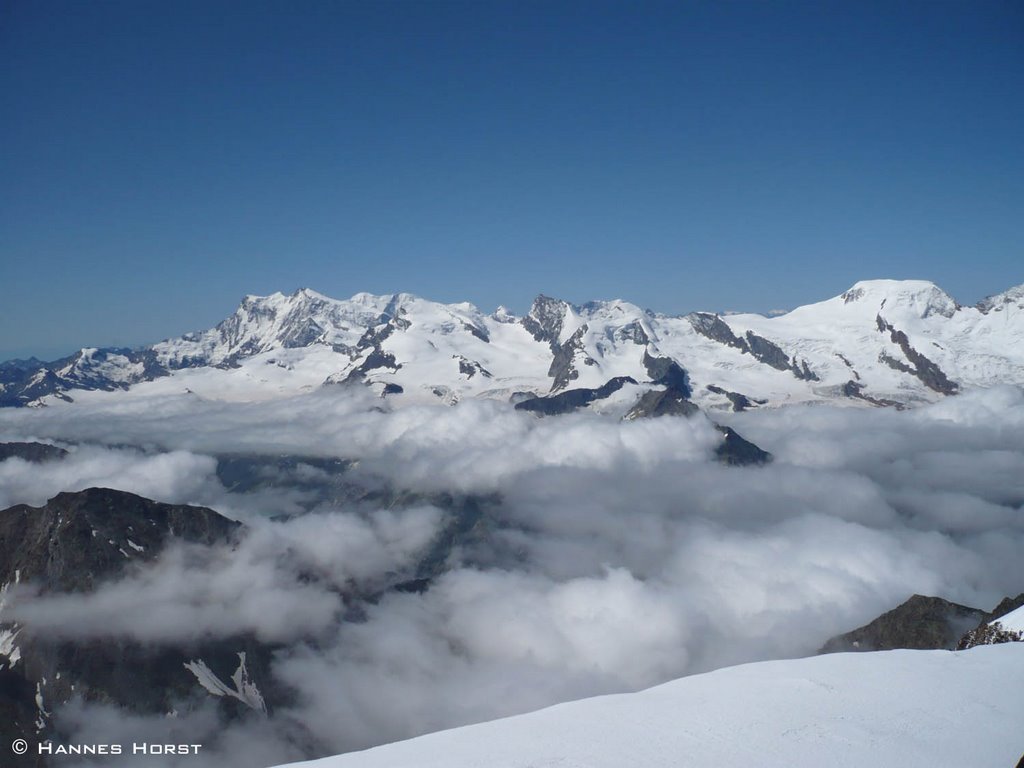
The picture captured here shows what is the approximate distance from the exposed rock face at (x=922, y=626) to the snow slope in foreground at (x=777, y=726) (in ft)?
356

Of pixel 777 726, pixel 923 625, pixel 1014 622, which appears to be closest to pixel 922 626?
pixel 923 625

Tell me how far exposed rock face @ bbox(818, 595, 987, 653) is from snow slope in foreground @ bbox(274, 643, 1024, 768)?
356ft

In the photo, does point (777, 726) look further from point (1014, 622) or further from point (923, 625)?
point (923, 625)

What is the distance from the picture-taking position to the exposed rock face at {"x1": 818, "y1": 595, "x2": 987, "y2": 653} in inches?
5103

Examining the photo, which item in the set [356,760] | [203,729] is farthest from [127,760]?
[356,760]

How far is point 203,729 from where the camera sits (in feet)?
576

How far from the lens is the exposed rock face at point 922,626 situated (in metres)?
130

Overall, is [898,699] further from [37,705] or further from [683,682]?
[37,705]

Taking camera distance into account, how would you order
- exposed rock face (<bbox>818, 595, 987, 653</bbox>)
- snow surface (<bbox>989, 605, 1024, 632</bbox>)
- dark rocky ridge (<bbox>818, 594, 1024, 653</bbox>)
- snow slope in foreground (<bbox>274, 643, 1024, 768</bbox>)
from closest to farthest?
snow slope in foreground (<bbox>274, 643, 1024, 768</bbox>)
snow surface (<bbox>989, 605, 1024, 632</bbox>)
dark rocky ridge (<bbox>818, 594, 1024, 653</bbox>)
exposed rock face (<bbox>818, 595, 987, 653</bbox>)

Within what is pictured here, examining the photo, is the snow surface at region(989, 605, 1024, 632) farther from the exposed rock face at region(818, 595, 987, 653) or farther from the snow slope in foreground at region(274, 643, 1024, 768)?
the exposed rock face at region(818, 595, 987, 653)

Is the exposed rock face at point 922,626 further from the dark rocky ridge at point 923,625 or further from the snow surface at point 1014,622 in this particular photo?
the snow surface at point 1014,622

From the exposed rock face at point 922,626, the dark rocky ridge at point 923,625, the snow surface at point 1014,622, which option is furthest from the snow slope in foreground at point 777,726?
the exposed rock face at point 922,626

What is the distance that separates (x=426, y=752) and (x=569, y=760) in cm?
832

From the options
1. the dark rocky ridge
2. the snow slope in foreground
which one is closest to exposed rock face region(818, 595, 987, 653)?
the dark rocky ridge
